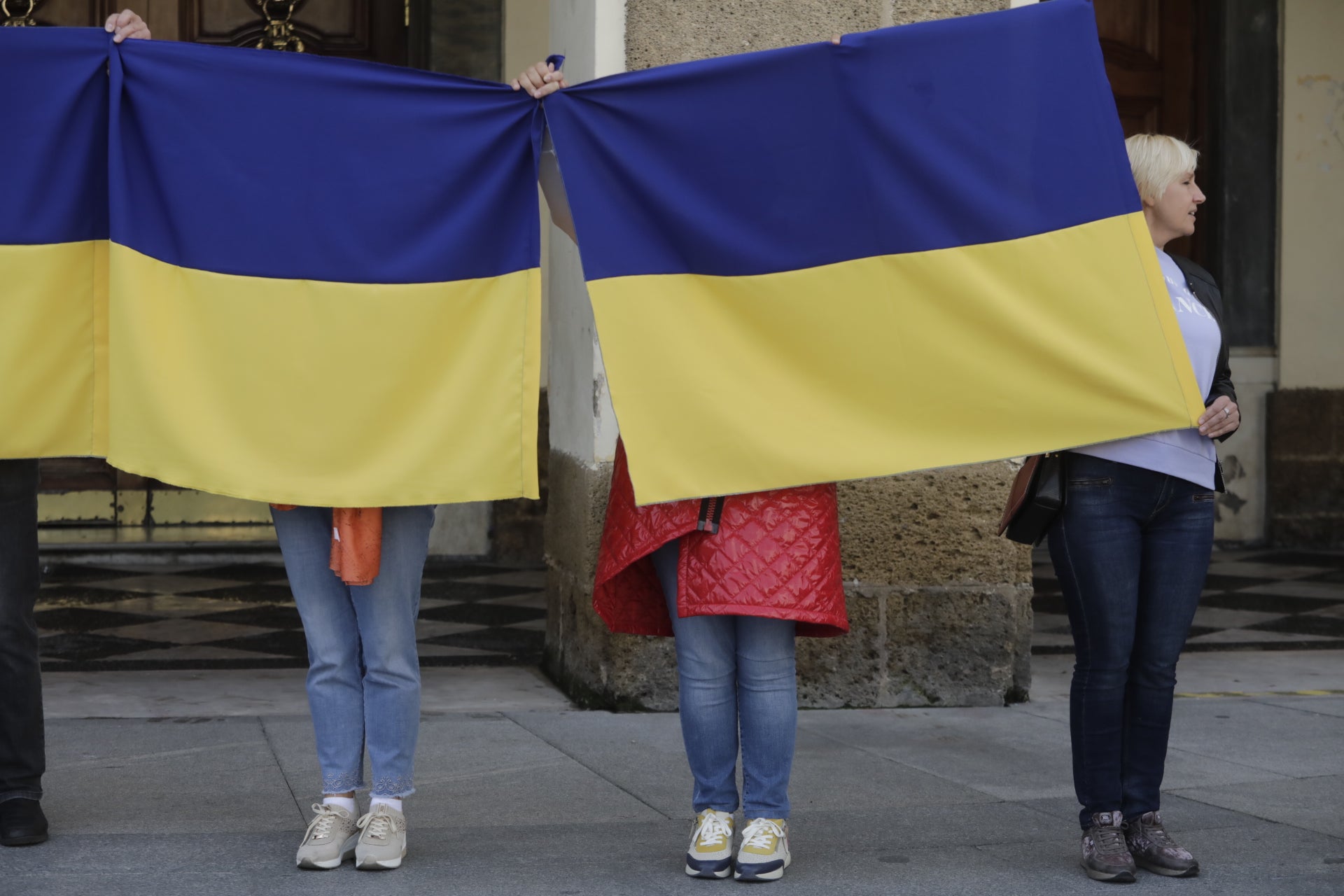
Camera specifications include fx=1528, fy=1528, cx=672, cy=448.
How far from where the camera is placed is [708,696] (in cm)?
311

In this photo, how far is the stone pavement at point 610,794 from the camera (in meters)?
3.11

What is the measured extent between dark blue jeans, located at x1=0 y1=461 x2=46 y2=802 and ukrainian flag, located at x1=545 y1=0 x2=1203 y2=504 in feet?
4.34

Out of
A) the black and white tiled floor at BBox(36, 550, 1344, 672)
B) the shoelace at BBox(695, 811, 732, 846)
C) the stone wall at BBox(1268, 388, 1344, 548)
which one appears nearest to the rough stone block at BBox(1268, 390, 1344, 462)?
the stone wall at BBox(1268, 388, 1344, 548)

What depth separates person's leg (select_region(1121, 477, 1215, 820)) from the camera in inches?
122

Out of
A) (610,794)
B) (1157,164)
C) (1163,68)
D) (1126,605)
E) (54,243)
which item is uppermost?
(1163,68)

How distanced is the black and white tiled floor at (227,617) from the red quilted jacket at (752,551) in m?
2.62

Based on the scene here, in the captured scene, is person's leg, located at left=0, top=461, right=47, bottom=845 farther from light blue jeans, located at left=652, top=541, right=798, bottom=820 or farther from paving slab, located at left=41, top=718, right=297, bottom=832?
light blue jeans, located at left=652, top=541, right=798, bottom=820

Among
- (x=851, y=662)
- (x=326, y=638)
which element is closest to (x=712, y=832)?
(x=326, y=638)

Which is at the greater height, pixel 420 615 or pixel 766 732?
pixel 766 732

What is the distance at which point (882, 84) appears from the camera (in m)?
3.12

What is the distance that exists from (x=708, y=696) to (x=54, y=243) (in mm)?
1645

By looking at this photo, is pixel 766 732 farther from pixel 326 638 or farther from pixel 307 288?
pixel 307 288

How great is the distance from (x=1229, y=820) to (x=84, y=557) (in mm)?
6262

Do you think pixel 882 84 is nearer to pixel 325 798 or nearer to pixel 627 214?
pixel 627 214
